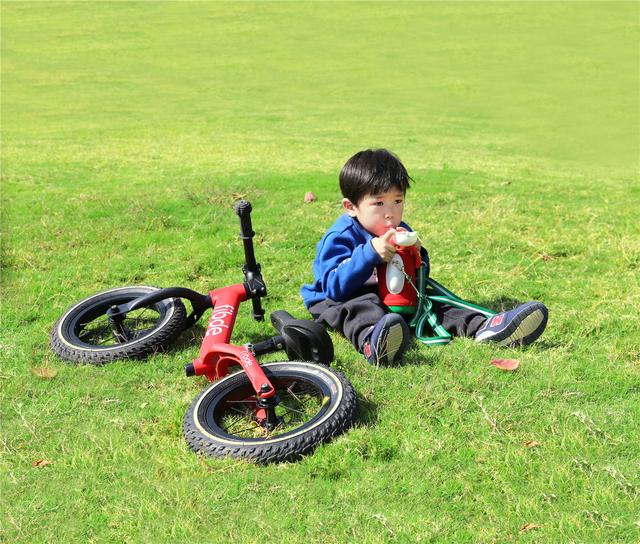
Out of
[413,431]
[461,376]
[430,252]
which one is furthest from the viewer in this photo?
[430,252]

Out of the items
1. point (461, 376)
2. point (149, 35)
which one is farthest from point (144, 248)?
point (149, 35)

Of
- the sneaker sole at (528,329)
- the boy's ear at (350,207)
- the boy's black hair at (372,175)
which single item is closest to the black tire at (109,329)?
the boy's ear at (350,207)

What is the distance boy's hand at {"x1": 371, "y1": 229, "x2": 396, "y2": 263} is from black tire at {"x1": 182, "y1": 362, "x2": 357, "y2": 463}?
1038 mm

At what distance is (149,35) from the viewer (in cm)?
4212

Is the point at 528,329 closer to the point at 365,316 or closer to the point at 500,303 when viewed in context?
the point at 365,316

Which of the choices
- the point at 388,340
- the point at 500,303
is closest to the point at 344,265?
the point at 388,340

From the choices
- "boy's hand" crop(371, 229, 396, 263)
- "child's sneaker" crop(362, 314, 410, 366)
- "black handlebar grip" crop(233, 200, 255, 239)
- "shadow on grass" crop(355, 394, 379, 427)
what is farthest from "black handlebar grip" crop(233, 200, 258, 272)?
"shadow on grass" crop(355, 394, 379, 427)

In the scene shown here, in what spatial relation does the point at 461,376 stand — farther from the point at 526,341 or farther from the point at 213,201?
the point at 213,201

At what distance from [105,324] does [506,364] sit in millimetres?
3233

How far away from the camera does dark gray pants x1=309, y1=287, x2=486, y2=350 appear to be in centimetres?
524

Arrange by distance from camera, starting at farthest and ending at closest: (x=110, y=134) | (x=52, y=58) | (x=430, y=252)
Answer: (x=52, y=58) < (x=110, y=134) < (x=430, y=252)

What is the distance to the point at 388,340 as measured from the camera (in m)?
4.74

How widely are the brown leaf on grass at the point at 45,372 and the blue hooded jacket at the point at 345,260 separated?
6.69 ft

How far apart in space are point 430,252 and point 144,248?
10.1 feet
